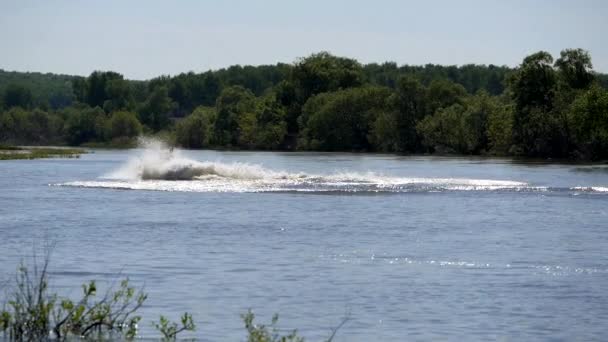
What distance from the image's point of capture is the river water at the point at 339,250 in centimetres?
2117

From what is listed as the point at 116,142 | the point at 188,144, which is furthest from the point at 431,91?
the point at 116,142

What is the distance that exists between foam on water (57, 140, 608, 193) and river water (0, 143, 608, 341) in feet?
0.64

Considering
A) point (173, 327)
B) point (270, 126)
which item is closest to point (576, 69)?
point (270, 126)

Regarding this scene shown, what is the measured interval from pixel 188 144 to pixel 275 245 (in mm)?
139760

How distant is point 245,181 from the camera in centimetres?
5956

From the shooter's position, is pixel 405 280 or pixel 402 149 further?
pixel 402 149

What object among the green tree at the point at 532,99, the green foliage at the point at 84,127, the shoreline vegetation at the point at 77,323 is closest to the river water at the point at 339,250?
the shoreline vegetation at the point at 77,323

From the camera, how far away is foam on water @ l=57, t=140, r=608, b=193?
5575 centimetres

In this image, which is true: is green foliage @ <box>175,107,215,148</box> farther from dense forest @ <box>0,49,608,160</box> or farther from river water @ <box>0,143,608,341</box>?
river water @ <box>0,143,608,341</box>

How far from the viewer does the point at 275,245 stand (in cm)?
3266

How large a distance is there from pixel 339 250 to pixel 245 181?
2844 centimetres

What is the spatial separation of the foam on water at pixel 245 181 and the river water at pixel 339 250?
194 mm

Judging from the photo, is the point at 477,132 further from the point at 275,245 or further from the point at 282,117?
the point at 275,245

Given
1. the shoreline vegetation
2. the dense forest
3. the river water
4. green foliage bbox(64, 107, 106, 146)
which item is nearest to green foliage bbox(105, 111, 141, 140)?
the dense forest
